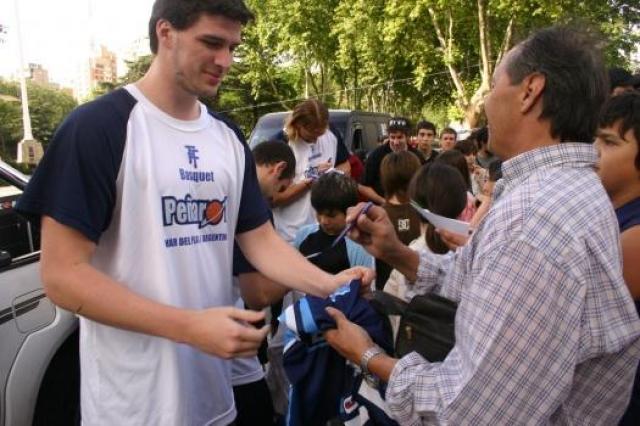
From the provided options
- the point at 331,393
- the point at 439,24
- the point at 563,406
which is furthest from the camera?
the point at 439,24

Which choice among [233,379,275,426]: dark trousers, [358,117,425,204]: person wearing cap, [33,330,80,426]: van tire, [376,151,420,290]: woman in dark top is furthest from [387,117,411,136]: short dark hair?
[233,379,275,426]: dark trousers

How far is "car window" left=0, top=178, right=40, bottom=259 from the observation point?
2.81 metres

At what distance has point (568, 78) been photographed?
52.6 inches

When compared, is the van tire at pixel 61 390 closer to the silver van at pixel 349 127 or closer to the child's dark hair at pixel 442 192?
the child's dark hair at pixel 442 192

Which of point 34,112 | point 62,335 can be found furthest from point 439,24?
point 34,112

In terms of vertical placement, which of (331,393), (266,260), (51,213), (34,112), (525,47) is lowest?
(34,112)

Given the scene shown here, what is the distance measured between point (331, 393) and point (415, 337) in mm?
459

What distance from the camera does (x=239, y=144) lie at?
1892 millimetres

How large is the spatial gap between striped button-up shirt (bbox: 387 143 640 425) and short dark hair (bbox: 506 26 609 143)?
0.18ft

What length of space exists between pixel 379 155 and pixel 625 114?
380 centimetres

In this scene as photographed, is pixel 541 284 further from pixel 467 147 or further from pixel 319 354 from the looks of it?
pixel 467 147

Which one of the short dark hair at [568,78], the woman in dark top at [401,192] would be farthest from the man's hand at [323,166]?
the short dark hair at [568,78]

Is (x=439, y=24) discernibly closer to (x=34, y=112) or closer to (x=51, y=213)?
(x=51, y=213)

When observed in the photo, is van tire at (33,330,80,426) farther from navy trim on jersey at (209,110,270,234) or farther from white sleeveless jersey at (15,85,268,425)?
navy trim on jersey at (209,110,270,234)
